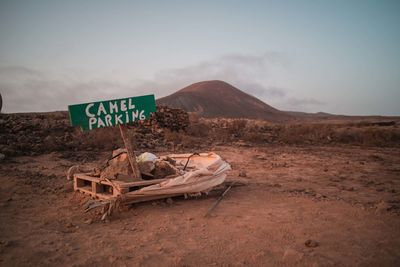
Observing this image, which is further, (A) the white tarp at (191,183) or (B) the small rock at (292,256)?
(A) the white tarp at (191,183)

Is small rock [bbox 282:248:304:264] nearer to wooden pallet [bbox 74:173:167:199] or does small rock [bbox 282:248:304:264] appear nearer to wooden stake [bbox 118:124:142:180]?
wooden pallet [bbox 74:173:167:199]

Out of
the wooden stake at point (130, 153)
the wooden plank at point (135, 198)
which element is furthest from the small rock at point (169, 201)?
the wooden stake at point (130, 153)

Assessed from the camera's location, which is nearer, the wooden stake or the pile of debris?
the pile of debris

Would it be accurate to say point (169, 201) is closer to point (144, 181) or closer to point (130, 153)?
point (144, 181)

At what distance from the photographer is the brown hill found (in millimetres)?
32625

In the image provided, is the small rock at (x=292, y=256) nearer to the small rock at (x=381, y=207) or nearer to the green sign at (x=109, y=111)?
the small rock at (x=381, y=207)

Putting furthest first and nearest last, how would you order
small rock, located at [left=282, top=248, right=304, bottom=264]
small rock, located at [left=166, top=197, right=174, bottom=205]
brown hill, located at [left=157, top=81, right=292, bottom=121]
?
brown hill, located at [left=157, top=81, right=292, bottom=121] → small rock, located at [left=166, top=197, right=174, bottom=205] → small rock, located at [left=282, top=248, right=304, bottom=264]

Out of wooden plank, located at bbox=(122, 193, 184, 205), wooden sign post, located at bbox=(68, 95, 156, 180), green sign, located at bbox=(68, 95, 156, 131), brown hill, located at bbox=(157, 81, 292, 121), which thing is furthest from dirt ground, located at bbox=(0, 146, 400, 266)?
brown hill, located at bbox=(157, 81, 292, 121)

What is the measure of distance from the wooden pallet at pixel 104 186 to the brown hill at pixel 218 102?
23632mm

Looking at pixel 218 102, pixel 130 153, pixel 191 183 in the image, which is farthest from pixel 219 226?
pixel 218 102

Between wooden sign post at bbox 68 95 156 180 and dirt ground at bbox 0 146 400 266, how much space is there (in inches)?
42.2

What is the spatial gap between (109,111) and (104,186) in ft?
4.19

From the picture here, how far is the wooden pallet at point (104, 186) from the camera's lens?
421 centimetres

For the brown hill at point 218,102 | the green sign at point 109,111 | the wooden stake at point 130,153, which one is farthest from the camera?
the brown hill at point 218,102
